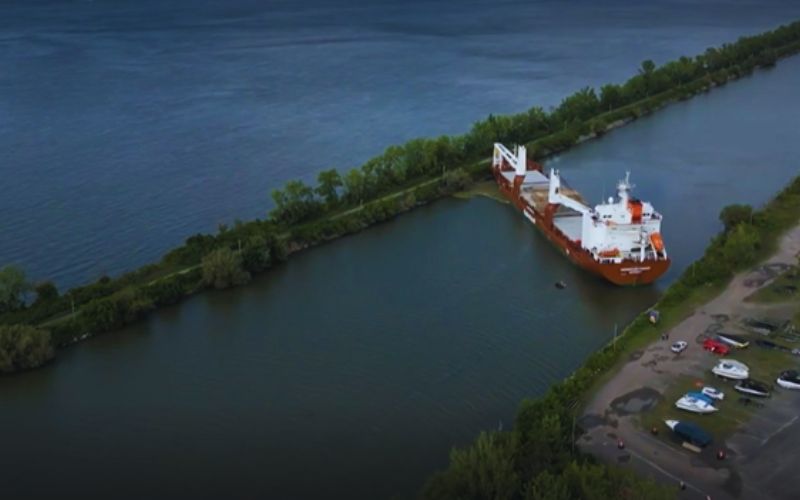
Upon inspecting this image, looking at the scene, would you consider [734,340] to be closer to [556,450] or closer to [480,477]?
[556,450]

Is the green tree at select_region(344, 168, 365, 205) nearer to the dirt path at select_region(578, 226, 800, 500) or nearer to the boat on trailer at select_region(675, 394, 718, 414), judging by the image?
the dirt path at select_region(578, 226, 800, 500)

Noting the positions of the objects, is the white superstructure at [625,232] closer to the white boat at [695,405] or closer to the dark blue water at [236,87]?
the white boat at [695,405]

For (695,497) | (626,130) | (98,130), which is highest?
(98,130)

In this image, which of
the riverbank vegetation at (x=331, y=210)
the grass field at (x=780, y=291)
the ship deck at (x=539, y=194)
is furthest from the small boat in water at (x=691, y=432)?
the ship deck at (x=539, y=194)

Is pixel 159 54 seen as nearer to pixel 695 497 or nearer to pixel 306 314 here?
pixel 306 314

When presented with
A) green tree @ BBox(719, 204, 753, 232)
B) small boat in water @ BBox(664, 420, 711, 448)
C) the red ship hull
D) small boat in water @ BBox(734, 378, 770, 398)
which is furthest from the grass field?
small boat in water @ BBox(664, 420, 711, 448)

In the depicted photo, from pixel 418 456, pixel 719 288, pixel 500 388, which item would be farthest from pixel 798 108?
pixel 418 456
